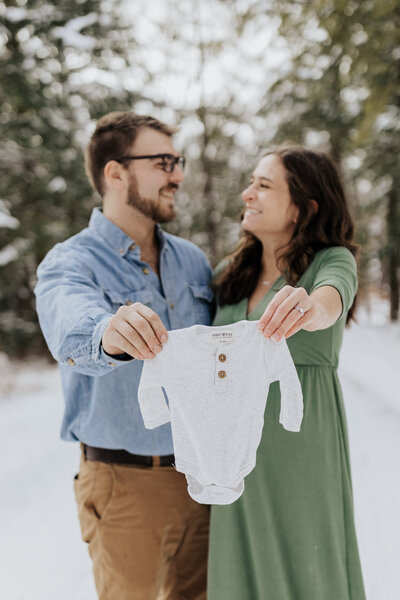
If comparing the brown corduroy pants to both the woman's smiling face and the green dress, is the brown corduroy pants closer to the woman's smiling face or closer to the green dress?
the green dress

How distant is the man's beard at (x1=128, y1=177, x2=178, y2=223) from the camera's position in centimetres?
238

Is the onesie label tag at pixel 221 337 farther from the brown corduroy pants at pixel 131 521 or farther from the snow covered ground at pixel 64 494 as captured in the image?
the snow covered ground at pixel 64 494

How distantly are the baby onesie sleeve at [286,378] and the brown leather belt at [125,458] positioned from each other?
79cm

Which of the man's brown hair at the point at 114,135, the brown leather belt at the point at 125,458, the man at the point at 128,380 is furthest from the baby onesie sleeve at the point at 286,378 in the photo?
the man's brown hair at the point at 114,135

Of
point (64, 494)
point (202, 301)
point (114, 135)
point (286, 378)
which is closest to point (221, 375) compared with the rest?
point (286, 378)

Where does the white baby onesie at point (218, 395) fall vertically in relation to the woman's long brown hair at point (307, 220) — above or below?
below

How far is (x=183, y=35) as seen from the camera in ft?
41.5

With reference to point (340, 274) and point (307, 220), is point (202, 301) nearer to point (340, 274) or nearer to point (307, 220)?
point (307, 220)

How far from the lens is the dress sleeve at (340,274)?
5.76 feet

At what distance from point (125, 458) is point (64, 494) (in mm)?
2609

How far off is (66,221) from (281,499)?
347 inches

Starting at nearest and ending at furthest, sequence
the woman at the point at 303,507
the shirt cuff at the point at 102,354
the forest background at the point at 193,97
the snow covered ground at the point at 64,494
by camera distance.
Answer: the shirt cuff at the point at 102,354
the woman at the point at 303,507
the snow covered ground at the point at 64,494
the forest background at the point at 193,97

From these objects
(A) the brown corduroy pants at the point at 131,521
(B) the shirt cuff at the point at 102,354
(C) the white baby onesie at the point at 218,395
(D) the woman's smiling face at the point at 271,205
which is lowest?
(A) the brown corduroy pants at the point at 131,521

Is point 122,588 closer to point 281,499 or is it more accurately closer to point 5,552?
point 281,499
